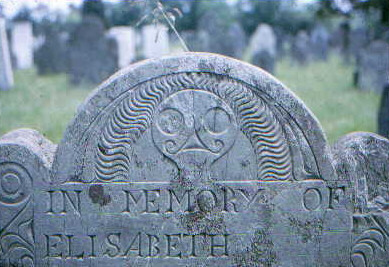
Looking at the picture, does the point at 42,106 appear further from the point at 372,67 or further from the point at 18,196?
the point at 372,67

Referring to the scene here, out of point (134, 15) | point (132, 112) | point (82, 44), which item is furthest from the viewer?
point (134, 15)

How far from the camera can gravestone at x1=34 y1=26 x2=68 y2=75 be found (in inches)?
602

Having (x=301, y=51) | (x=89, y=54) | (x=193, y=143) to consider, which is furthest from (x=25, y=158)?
(x=301, y=51)

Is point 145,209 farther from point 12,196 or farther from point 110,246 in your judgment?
point 12,196

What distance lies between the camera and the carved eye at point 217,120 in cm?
289

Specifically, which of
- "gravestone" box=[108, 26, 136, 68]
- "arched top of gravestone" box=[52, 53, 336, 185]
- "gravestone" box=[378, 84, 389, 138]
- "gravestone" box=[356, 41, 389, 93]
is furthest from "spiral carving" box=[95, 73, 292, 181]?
"gravestone" box=[108, 26, 136, 68]

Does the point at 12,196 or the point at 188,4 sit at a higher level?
the point at 188,4

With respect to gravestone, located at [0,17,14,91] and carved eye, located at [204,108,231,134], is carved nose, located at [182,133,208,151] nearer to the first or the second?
carved eye, located at [204,108,231,134]

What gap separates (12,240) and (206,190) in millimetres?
1373

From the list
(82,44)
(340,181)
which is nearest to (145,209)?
(340,181)

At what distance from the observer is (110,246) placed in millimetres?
2984

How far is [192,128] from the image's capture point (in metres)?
2.90

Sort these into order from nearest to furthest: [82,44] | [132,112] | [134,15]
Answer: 1. [132,112]
2. [82,44]
3. [134,15]

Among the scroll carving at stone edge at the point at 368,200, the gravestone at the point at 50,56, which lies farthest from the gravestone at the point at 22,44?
the scroll carving at stone edge at the point at 368,200
